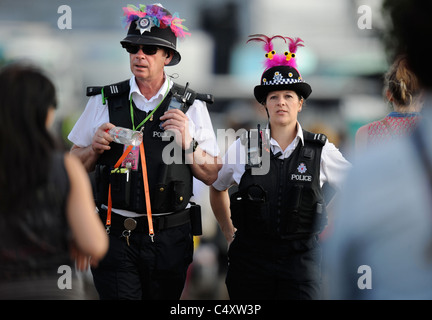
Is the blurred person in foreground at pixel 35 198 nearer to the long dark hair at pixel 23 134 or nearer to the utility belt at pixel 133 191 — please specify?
the long dark hair at pixel 23 134

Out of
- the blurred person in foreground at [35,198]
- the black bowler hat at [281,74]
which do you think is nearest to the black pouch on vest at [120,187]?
the black bowler hat at [281,74]

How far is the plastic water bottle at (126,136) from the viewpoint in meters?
4.16

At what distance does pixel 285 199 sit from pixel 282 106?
627 millimetres

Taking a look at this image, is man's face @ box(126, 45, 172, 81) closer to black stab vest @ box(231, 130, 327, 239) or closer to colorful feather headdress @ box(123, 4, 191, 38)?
colorful feather headdress @ box(123, 4, 191, 38)

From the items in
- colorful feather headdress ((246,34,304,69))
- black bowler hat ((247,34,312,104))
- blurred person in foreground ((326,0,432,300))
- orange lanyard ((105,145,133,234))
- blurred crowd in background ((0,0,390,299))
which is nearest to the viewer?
blurred person in foreground ((326,0,432,300))

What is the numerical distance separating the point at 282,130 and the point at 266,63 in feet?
1.73

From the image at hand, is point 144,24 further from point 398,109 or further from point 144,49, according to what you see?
point 398,109

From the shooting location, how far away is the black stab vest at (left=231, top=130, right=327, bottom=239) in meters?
4.10

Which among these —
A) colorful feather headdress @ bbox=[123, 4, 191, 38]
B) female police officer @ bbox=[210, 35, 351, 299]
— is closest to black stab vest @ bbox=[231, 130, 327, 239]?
female police officer @ bbox=[210, 35, 351, 299]

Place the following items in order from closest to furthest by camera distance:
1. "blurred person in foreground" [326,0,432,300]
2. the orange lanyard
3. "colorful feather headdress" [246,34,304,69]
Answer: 1. "blurred person in foreground" [326,0,432,300]
2. the orange lanyard
3. "colorful feather headdress" [246,34,304,69]

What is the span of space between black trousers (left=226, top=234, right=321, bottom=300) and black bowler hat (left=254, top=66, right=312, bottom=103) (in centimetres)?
99
